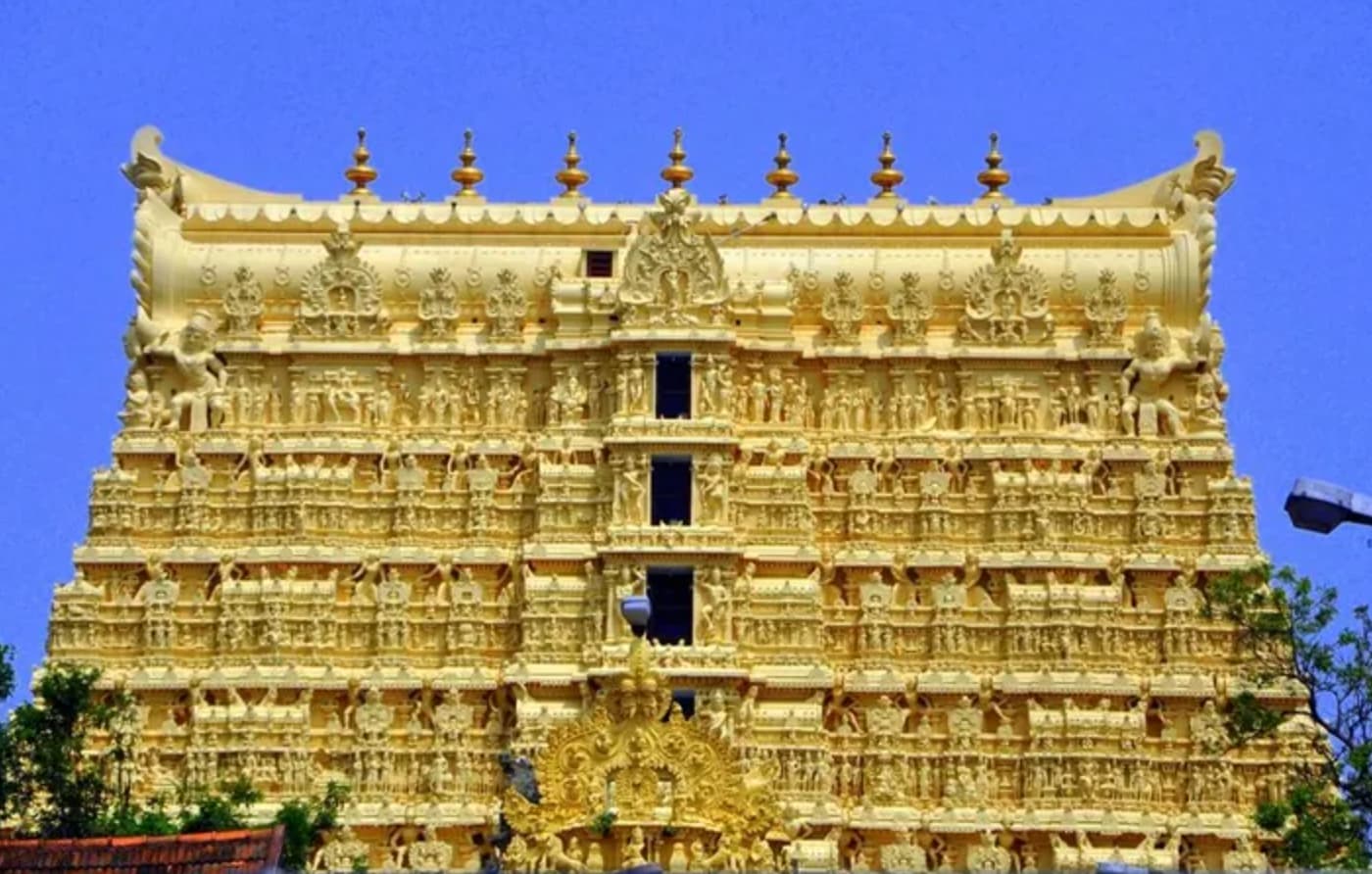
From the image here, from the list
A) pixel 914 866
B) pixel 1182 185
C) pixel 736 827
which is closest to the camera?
pixel 736 827

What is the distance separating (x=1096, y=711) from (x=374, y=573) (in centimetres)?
1770

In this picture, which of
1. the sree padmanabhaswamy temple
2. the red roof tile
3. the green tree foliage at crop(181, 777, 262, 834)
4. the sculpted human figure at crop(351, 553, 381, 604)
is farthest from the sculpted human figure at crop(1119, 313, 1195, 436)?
the red roof tile

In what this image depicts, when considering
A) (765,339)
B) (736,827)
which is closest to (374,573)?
(765,339)

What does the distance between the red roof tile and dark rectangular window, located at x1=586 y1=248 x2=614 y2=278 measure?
112 feet

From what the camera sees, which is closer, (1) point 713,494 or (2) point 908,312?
(1) point 713,494

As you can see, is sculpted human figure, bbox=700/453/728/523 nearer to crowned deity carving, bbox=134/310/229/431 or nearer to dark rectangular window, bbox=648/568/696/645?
dark rectangular window, bbox=648/568/696/645

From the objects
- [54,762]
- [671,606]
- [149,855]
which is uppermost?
[671,606]

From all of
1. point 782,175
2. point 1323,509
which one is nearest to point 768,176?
point 782,175

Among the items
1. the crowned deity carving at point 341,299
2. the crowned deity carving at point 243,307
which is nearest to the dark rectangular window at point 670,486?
the crowned deity carving at point 341,299

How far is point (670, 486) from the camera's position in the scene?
93.1 metres

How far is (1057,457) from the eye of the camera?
311ft

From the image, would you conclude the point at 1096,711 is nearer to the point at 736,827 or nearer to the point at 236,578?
the point at 736,827

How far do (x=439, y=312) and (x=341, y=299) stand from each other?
2486mm

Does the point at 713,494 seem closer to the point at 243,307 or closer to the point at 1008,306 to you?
the point at 1008,306
